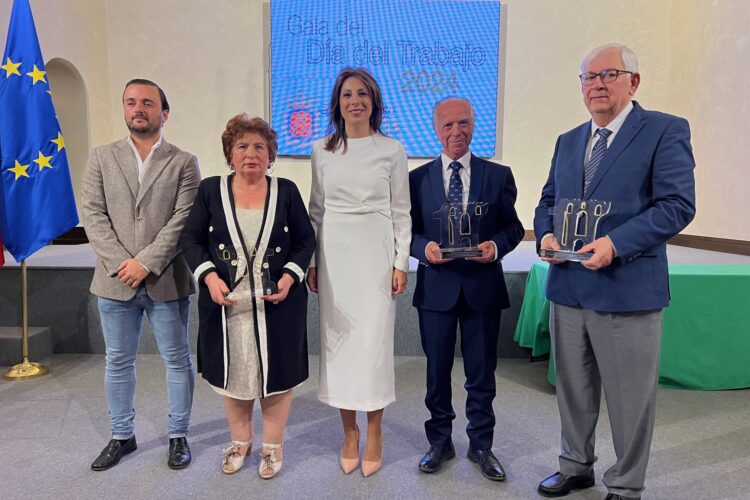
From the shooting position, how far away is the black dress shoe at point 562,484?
2.12 meters

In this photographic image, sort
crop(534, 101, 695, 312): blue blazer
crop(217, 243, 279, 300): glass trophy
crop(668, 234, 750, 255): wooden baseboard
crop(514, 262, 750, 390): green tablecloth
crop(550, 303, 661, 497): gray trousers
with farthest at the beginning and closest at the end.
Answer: crop(668, 234, 750, 255): wooden baseboard < crop(514, 262, 750, 390): green tablecloth < crop(217, 243, 279, 300): glass trophy < crop(550, 303, 661, 497): gray trousers < crop(534, 101, 695, 312): blue blazer

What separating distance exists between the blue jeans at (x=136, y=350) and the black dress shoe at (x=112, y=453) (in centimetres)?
3

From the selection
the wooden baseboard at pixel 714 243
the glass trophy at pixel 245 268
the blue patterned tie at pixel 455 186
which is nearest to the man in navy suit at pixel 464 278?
the blue patterned tie at pixel 455 186

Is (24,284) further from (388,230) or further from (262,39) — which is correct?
(262,39)

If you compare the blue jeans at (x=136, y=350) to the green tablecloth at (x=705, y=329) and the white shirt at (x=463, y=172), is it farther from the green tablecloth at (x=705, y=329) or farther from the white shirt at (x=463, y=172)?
the green tablecloth at (x=705, y=329)

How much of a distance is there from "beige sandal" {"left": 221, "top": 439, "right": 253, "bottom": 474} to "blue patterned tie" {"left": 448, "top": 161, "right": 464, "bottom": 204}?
1.42 metres

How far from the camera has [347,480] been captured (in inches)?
88.4

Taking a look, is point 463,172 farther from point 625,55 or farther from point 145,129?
point 145,129

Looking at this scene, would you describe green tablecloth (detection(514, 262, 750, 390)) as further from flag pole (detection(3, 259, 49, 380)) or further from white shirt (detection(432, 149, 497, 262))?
flag pole (detection(3, 259, 49, 380))

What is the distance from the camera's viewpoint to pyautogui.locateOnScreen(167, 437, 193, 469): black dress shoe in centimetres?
233

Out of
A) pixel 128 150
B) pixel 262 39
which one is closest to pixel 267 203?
pixel 128 150

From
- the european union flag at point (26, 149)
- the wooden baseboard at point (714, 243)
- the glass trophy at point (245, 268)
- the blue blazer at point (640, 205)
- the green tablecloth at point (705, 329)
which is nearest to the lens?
the blue blazer at point (640, 205)

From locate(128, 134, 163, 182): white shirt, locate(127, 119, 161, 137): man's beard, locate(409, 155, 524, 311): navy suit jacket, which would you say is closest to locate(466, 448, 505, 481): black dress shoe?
locate(409, 155, 524, 311): navy suit jacket

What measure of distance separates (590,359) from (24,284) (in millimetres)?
3623
